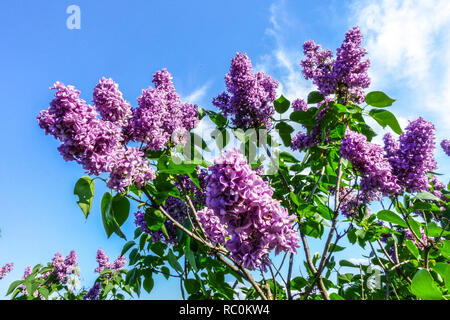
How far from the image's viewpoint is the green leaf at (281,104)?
3301 mm

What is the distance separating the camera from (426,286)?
1.95 meters

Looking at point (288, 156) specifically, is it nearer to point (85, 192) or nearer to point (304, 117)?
point (304, 117)

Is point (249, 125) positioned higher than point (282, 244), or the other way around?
point (249, 125)

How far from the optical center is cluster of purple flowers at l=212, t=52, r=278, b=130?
345 cm

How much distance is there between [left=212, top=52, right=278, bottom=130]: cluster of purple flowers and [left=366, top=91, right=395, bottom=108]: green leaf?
1065 millimetres

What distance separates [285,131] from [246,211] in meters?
2.02

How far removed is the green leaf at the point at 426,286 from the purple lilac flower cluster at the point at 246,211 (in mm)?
925

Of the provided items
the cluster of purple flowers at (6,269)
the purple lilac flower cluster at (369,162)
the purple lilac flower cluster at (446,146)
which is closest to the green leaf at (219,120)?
the purple lilac flower cluster at (369,162)

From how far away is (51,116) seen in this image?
7.00 ft

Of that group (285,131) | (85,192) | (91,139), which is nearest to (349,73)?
(285,131)

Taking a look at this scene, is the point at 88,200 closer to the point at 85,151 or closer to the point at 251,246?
the point at 85,151

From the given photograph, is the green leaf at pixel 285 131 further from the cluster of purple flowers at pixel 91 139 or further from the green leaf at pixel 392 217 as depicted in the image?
the cluster of purple flowers at pixel 91 139
